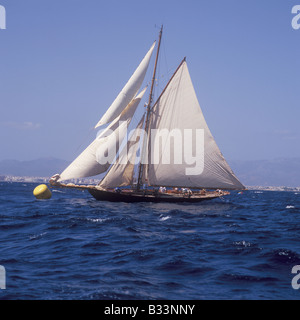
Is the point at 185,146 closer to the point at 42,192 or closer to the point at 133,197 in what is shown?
the point at 133,197

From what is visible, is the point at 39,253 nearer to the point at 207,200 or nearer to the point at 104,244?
the point at 104,244

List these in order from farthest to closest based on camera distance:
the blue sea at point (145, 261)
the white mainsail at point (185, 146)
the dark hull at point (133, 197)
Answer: the dark hull at point (133, 197) < the white mainsail at point (185, 146) < the blue sea at point (145, 261)

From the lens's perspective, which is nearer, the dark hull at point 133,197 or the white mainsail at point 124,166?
the white mainsail at point 124,166

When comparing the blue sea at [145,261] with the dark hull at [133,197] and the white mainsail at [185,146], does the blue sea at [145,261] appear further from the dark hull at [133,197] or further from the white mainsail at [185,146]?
the dark hull at [133,197]

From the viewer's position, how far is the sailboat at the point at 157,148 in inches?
1613

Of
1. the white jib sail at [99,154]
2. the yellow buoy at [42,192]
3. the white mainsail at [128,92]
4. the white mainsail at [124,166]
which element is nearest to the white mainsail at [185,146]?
the white mainsail at [124,166]

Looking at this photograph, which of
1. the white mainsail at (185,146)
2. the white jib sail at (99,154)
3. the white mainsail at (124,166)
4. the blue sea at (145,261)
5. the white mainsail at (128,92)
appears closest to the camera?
the blue sea at (145,261)

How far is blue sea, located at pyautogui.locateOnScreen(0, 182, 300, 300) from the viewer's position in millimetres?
11039

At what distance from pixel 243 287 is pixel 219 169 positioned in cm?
3080

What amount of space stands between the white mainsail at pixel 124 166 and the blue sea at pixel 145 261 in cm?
1684

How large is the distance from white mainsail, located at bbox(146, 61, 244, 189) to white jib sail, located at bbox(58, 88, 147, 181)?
442 cm
